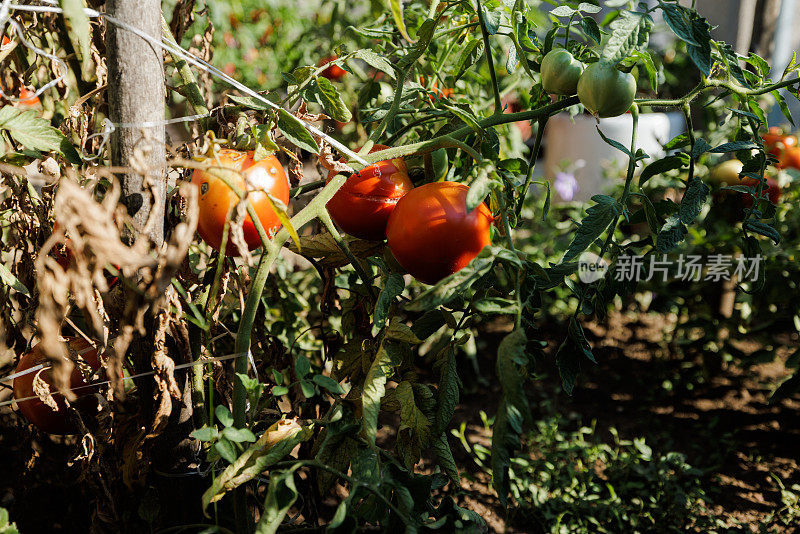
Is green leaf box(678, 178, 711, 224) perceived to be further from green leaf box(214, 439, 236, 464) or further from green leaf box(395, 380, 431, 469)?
green leaf box(214, 439, 236, 464)

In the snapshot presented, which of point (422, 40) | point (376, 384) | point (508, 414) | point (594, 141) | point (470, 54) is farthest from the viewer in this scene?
point (594, 141)

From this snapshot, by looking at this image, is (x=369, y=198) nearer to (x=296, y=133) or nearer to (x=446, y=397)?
(x=296, y=133)

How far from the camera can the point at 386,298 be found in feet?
2.39

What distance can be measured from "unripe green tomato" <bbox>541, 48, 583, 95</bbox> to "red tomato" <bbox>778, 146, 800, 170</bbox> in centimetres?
118

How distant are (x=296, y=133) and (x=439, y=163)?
22 cm

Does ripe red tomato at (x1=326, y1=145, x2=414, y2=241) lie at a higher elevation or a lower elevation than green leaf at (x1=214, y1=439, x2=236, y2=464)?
higher

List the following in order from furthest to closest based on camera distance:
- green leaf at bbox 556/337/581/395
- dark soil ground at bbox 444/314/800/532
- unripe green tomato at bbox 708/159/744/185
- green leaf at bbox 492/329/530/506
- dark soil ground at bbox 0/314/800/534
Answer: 1. unripe green tomato at bbox 708/159/744/185
2. dark soil ground at bbox 444/314/800/532
3. dark soil ground at bbox 0/314/800/534
4. green leaf at bbox 556/337/581/395
5. green leaf at bbox 492/329/530/506

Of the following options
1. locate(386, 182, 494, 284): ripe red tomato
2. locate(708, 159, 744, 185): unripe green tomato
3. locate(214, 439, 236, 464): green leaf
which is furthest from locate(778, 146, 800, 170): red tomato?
locate(214, 439, 236, 464): green leaf

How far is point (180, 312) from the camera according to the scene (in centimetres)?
79

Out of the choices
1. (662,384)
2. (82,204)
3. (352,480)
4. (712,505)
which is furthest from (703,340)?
(82,204)

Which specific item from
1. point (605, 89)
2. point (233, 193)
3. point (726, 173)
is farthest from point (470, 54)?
point (726, 173)

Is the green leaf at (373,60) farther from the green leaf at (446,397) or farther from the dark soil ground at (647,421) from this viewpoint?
the dark soil ground at (647,421)

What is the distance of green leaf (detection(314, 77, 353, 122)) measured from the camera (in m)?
0.81

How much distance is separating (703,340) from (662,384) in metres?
0.21
